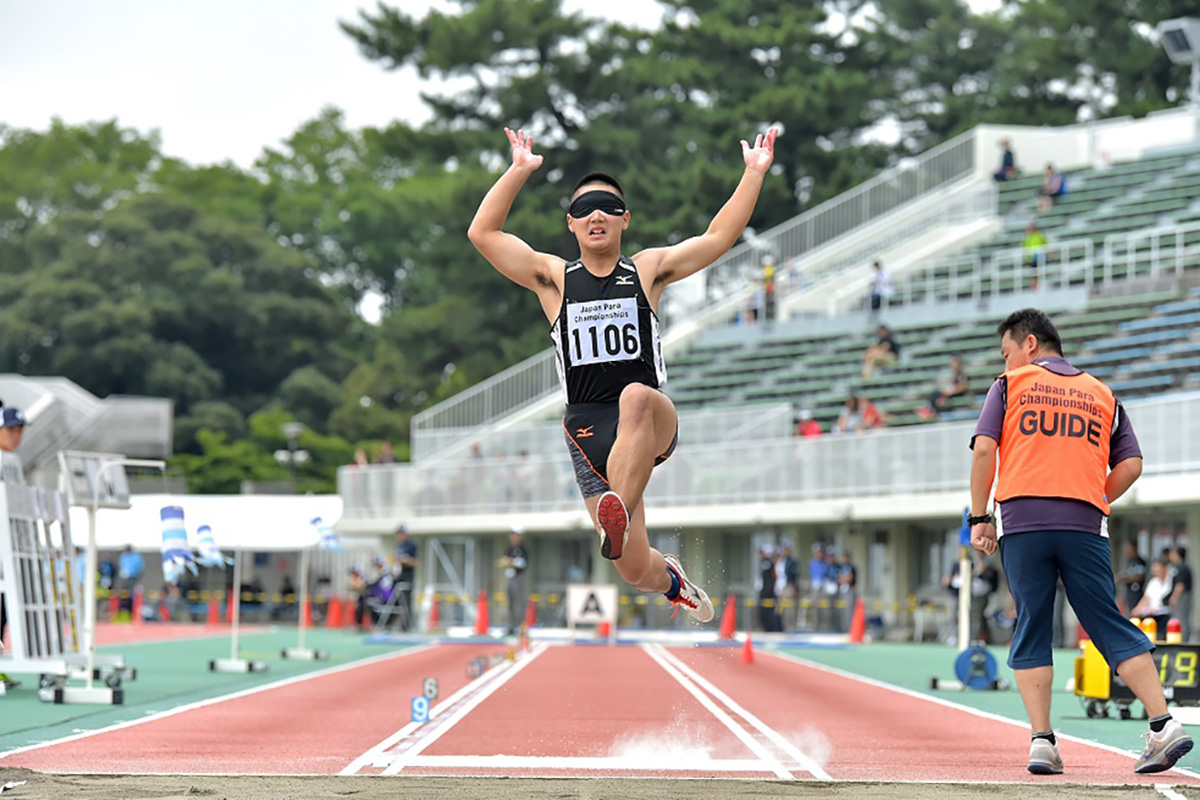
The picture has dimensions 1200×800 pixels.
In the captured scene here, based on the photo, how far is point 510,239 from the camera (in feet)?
33.5

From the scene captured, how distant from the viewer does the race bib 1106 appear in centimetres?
984

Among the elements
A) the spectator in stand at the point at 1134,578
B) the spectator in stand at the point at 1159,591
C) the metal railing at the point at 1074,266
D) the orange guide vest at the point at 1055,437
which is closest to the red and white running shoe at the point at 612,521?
the orange guide vest at the point at 1055,437

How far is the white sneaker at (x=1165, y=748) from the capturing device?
31.0ft

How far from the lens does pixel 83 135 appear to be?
89000mm

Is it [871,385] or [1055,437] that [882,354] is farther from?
[1055,437]

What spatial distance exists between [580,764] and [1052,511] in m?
2.71

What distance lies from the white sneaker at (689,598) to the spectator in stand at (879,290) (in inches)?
1444

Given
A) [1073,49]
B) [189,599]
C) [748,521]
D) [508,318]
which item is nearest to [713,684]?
[748,521]

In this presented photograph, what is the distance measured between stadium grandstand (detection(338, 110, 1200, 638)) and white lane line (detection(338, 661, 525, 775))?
51.0 ft

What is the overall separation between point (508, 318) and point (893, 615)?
95.5 feet

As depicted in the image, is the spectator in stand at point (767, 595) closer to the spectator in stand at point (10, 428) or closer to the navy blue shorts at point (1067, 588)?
the spectator in stand at point (10, 428)

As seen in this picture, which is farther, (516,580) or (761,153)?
(516,580)

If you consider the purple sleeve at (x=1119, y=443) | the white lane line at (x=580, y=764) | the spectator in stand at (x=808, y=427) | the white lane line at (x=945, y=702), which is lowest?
the white lane line at (x=945, y=702)

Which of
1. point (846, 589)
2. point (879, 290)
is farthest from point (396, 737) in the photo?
point (879, 290)
